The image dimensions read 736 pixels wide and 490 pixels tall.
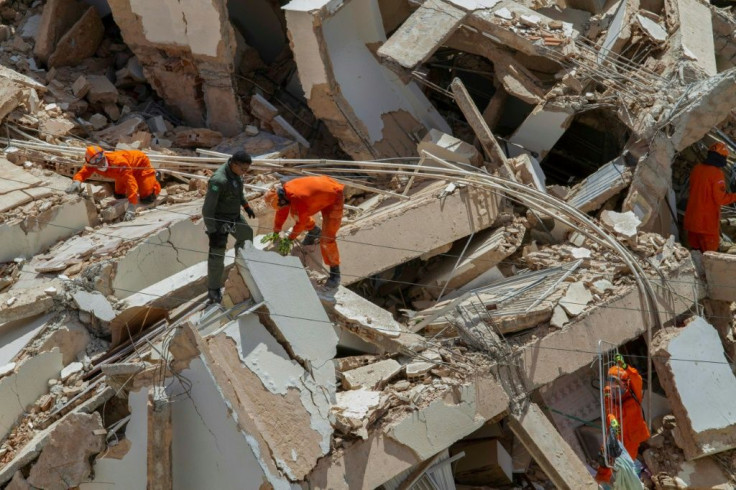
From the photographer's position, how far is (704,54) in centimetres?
1223

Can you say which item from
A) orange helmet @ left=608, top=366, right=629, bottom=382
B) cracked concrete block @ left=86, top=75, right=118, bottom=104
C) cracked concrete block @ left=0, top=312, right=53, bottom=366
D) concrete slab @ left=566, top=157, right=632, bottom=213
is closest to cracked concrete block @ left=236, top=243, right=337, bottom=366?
cracked concrete block @ left=0, top=312, right=53, bottom=366

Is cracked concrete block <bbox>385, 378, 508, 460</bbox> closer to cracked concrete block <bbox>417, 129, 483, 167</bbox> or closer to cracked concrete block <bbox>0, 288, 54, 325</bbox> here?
cracked concrete block <bbox>417, 129, 483, 167</bbox>

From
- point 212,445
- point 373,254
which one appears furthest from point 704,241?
point 212,445

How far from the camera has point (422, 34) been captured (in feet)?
39.5

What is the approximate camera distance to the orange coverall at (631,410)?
9.65 m

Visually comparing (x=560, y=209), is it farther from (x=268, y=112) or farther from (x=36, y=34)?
(x=36, y=34)

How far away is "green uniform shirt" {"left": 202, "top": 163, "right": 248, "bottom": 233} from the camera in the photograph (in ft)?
29.3

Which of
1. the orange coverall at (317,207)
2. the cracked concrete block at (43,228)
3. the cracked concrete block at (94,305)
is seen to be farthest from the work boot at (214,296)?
the cracked concrete block at (43,228)

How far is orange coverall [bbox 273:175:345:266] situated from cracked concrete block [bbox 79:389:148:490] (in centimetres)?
193

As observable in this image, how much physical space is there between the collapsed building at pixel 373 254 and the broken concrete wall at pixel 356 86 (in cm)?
3

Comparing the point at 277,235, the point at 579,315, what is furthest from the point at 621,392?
the point at 277,235

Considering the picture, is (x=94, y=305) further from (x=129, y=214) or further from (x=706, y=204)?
(x=706, y=204)

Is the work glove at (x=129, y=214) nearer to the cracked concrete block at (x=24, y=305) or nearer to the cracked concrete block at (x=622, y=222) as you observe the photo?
the cracked concrete block at (x=24, y=305)

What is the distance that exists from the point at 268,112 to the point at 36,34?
2.99 m
